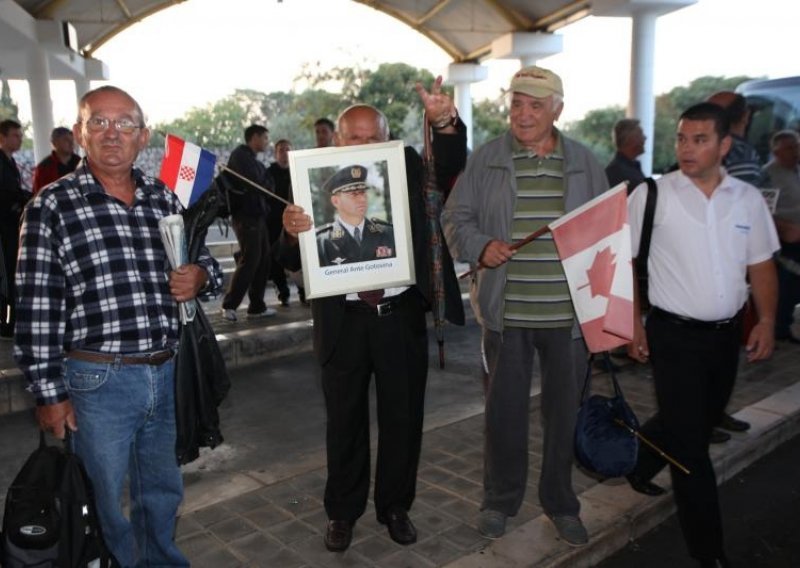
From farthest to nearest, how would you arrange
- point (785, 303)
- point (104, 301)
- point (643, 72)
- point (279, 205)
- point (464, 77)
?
point (464, 77)
point (643, 72)
point (279, 205)
point (785, 303)
point (104, 301)

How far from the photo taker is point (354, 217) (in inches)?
118

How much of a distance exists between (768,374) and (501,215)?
459 cm

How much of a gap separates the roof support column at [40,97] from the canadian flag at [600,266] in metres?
17.3

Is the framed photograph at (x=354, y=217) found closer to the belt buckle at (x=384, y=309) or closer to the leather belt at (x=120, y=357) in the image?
the belt buckle at (x=384, y=309)

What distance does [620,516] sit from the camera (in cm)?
366

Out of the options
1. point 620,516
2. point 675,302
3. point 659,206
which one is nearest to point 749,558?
point 620,516

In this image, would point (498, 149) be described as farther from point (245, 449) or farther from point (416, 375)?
point (245, 449)

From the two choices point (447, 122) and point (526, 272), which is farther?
point (526, 272)

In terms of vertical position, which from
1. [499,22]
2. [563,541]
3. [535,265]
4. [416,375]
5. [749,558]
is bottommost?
[749,558]

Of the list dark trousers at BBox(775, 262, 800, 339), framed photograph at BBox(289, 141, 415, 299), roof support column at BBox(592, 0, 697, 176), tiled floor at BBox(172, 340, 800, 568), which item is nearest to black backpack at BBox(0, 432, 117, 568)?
tiled floor at BBox(172, 340, 800, 568)

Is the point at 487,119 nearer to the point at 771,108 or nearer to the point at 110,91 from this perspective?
the point at 771,108

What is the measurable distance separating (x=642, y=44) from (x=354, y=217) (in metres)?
13.9

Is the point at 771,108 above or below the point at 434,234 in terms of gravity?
above

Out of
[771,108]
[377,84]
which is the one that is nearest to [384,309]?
[771,108]
